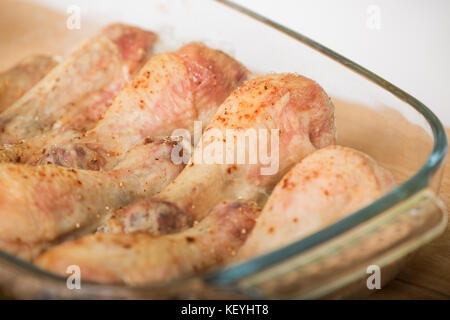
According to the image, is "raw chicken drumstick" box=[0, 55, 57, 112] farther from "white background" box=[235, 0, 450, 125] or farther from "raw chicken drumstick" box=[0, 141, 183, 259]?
"white background" box=[235, 0, 450, 125]

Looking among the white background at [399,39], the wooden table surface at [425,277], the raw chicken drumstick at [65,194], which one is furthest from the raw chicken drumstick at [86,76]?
the white background at [399,39]

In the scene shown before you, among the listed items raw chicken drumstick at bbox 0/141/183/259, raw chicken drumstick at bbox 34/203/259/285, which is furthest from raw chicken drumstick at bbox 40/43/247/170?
raw chicken drumstick at bbox 34/203/259/285

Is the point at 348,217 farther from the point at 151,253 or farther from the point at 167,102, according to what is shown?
the point at 167,102

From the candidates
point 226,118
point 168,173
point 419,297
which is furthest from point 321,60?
point 419,297

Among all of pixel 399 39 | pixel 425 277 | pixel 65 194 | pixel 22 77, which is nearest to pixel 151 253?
pixel 65 194

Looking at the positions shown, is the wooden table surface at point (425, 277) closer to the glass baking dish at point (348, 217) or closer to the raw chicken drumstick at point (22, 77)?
the glass baking dish at point (348, 217)

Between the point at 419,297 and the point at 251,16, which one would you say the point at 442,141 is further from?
the point at 251,16
